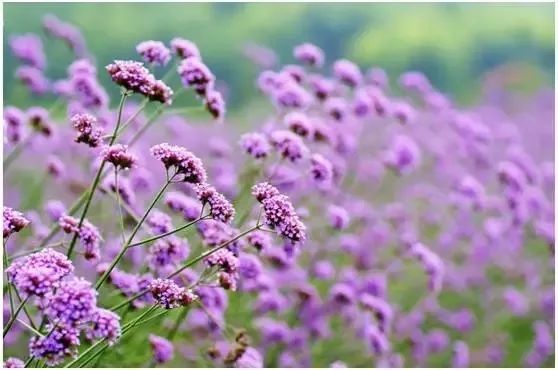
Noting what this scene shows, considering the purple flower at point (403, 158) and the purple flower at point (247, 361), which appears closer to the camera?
the purple flower at point (247, 361)

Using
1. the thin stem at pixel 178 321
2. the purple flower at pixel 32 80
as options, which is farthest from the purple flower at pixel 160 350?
the purple flower at pixel 32 80

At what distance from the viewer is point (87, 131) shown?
1757 millimetres

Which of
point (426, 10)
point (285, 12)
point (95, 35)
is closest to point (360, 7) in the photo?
point (285, 12)

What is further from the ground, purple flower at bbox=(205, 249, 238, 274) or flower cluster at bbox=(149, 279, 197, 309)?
purple flower at bbox=(205, 249, 238, 274)

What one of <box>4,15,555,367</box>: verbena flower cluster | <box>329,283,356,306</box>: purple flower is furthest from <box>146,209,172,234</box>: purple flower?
<box>329,283,356,306</box>: purple flower

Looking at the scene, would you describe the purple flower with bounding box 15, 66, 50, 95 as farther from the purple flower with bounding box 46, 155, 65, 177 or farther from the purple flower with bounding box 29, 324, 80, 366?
the purple flower with bounding box 29, 324, 80, 366

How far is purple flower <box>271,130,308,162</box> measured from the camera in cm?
233

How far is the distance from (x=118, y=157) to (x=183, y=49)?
59cm

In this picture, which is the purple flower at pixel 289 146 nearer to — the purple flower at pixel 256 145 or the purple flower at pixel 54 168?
the purple flower at pixel 256 145

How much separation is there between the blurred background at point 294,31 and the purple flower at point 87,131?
1.77 metres

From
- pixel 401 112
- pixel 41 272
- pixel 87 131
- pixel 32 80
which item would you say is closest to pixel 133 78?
pixel 87 131

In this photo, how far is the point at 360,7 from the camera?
14.6 feet

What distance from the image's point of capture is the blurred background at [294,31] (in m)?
4.06

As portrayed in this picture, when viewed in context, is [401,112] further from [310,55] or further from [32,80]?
[32,80]
